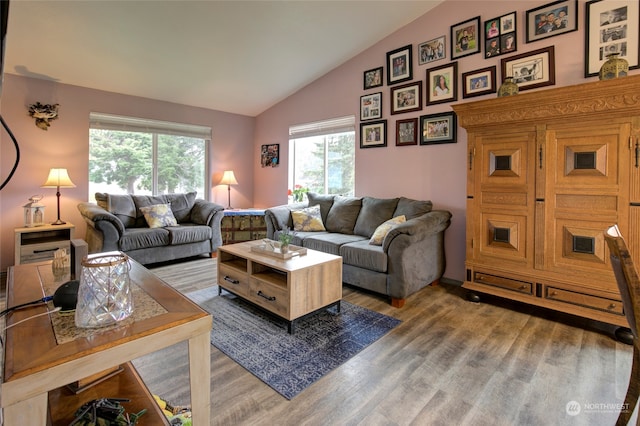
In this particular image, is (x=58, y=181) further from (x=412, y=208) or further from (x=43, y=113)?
(x=412, y=208)

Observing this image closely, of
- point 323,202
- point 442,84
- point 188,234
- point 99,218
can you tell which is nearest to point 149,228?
point 188,234

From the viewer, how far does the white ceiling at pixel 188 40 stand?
2891 mm

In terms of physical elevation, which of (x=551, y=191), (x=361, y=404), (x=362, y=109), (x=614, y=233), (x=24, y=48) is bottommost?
(x=361, y=404)

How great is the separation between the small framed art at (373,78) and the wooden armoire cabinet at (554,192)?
1.48 meters

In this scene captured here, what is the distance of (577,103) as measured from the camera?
2.24m

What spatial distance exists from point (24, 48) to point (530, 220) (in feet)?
16.3

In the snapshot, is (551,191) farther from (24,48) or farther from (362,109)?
(24,48)

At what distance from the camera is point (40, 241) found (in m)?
3.55

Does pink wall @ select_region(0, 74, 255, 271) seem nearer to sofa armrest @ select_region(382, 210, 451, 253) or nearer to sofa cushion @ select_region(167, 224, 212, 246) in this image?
sofa cushion @ select_region(167, 224, 212, 246)

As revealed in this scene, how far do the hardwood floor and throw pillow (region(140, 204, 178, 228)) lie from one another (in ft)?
7.83

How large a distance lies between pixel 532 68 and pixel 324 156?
272cm

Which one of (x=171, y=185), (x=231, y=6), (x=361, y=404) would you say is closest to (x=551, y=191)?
(x=361, y=404)

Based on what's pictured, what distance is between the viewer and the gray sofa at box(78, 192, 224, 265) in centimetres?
348

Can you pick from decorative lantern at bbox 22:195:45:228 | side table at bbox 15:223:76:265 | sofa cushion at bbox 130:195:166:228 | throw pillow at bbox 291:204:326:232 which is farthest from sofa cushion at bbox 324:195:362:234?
decorative lantern at bbox 22:195:45:228
